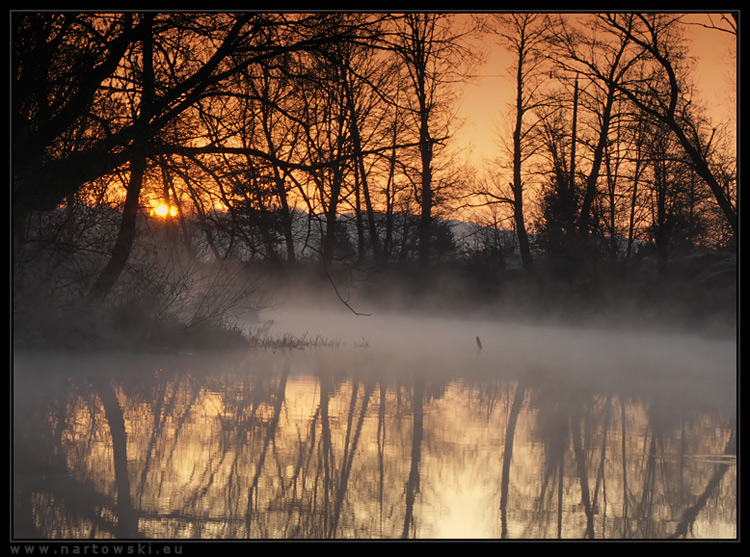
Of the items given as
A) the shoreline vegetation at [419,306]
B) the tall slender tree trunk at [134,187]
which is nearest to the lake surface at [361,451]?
the shoreline vegetation at [419,306]

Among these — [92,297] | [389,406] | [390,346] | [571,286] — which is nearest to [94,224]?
[92,297]

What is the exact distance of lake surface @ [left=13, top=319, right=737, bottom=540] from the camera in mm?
4504

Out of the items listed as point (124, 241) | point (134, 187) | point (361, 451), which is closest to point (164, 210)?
point (134, 187)

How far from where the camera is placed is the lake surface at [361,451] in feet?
14.8

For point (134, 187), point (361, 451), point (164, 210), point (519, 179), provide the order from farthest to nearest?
point (519, 179), point (164, 210), point (134, 187), point (361, 451)

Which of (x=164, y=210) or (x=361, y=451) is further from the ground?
(x=164, y=210)

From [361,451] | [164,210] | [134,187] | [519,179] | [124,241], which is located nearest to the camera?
[361,451]

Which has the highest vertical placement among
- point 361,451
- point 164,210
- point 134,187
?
point 134,187

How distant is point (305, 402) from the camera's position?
829cm

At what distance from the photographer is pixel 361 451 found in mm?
6195

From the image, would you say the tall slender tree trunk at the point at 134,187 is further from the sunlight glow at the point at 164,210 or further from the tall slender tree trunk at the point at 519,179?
the tall slender tree trunk at the point at 519,179

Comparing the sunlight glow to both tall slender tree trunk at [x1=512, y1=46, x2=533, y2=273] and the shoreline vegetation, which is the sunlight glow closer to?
the shoreline vegetation

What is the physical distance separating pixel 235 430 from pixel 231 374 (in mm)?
3644

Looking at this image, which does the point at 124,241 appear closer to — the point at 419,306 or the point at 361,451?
the point at 361,451
